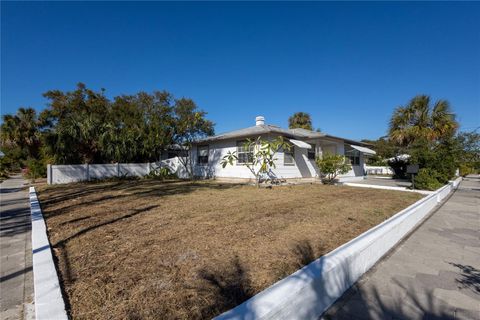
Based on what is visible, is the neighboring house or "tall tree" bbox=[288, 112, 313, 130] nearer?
the neighboring house

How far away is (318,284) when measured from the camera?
7.95ft

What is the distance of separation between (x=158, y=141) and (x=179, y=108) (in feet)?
12.6

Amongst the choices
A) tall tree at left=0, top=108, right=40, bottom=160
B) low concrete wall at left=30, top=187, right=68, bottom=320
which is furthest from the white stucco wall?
tall tree at left=0, top=108, right=40, bottom=160

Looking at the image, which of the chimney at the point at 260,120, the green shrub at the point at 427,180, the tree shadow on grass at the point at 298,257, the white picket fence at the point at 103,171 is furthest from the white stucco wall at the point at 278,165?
the tree shadow on grass at the point at 298,257

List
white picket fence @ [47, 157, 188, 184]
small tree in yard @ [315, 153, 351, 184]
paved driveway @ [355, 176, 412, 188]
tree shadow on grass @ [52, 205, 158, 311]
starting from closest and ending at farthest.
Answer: tree shadow on grass @ [52, 205, 158, 311]
small tree in yard @ [315, 153, 351, 184]
paved driveway @ [355, 176, 412, 188]
white picket fence @ [47, 157, 188, 184]

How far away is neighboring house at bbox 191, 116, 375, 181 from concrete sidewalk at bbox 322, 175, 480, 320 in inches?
385

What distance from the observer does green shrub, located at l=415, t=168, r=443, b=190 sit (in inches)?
469

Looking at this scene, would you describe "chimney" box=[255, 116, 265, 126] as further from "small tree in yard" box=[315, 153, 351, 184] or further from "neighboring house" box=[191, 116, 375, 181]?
"small tree in yard" box=[315, 153, 351, 184]

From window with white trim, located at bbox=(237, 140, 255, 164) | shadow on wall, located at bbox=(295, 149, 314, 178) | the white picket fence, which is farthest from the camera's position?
shadow on wall, located at bbox=(295, 149, 314, 178)

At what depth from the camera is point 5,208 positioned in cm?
793

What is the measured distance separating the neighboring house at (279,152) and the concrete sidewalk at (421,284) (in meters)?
9.78

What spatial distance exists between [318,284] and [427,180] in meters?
12.9

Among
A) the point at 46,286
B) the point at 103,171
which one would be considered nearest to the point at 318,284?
the point at 46,286

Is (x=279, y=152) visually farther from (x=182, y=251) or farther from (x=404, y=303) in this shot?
(x=404, y=303)
